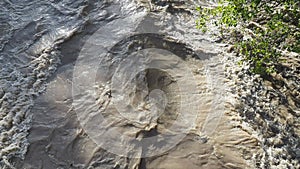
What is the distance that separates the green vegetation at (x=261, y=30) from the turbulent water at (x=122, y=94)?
17.1 inches

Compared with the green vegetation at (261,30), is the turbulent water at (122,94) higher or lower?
lower

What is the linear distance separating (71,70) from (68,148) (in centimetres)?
152

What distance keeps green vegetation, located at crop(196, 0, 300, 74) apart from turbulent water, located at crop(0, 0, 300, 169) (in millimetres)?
435

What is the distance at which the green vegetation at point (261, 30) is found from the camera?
440cm

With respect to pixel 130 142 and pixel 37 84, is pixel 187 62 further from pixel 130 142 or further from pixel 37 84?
pixel 37 84

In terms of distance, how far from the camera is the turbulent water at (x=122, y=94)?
4516 millimetres

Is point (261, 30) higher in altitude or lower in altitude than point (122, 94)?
higher

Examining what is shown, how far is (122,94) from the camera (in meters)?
5.14

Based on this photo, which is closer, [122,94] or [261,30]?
[122,94]

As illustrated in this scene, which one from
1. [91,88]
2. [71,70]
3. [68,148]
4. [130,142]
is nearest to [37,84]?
[71,70]

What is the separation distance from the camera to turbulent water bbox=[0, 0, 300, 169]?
4516 millimetres

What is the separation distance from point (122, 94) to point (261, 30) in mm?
2369

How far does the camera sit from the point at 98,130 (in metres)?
4.81

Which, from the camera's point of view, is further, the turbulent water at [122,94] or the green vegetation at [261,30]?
the turbulent water at [122,94]
